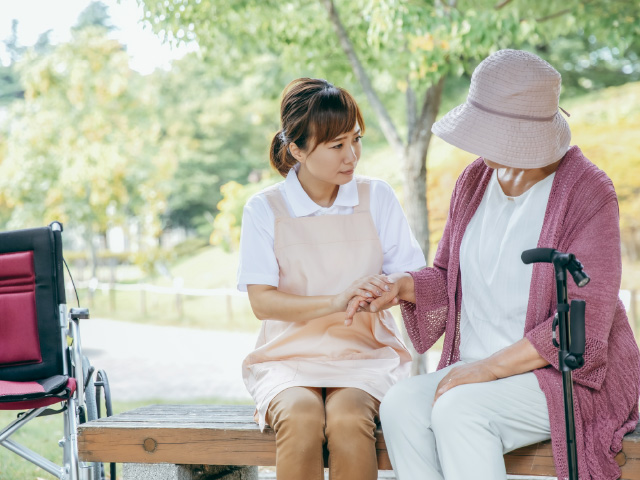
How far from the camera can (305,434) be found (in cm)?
196

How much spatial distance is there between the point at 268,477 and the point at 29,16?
10.1 meters

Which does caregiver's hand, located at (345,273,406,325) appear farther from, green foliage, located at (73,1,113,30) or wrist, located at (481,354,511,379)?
green foliage, located at (73,1,113,30)

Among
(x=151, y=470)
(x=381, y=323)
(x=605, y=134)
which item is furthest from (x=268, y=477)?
(x=605, y=134)

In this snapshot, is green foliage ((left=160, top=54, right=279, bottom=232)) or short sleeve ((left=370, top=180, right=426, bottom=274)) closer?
short sleeve ((left=370, top=180, right=426, bottom=274))

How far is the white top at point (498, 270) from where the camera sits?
78.1 inches

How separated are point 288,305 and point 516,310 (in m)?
0.63

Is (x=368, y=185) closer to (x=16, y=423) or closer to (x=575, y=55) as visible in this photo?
(x=16, y=423)

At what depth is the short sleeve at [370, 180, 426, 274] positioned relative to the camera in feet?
7.66

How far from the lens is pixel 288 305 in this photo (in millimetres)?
2178

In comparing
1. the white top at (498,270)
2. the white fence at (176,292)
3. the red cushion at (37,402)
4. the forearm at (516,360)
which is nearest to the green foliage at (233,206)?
→ the white fence at (176,292)

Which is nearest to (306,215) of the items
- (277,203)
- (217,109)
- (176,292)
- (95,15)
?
(277,203)

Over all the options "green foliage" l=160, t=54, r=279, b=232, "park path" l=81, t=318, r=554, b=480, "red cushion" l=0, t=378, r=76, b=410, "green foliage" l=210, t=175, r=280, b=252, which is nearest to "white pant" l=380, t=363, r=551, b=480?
"red cushion" l=0, t=378, r=76, b=410

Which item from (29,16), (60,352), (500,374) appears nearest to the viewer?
(500,374)

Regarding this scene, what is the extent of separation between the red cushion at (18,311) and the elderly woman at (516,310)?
152 centimetres
